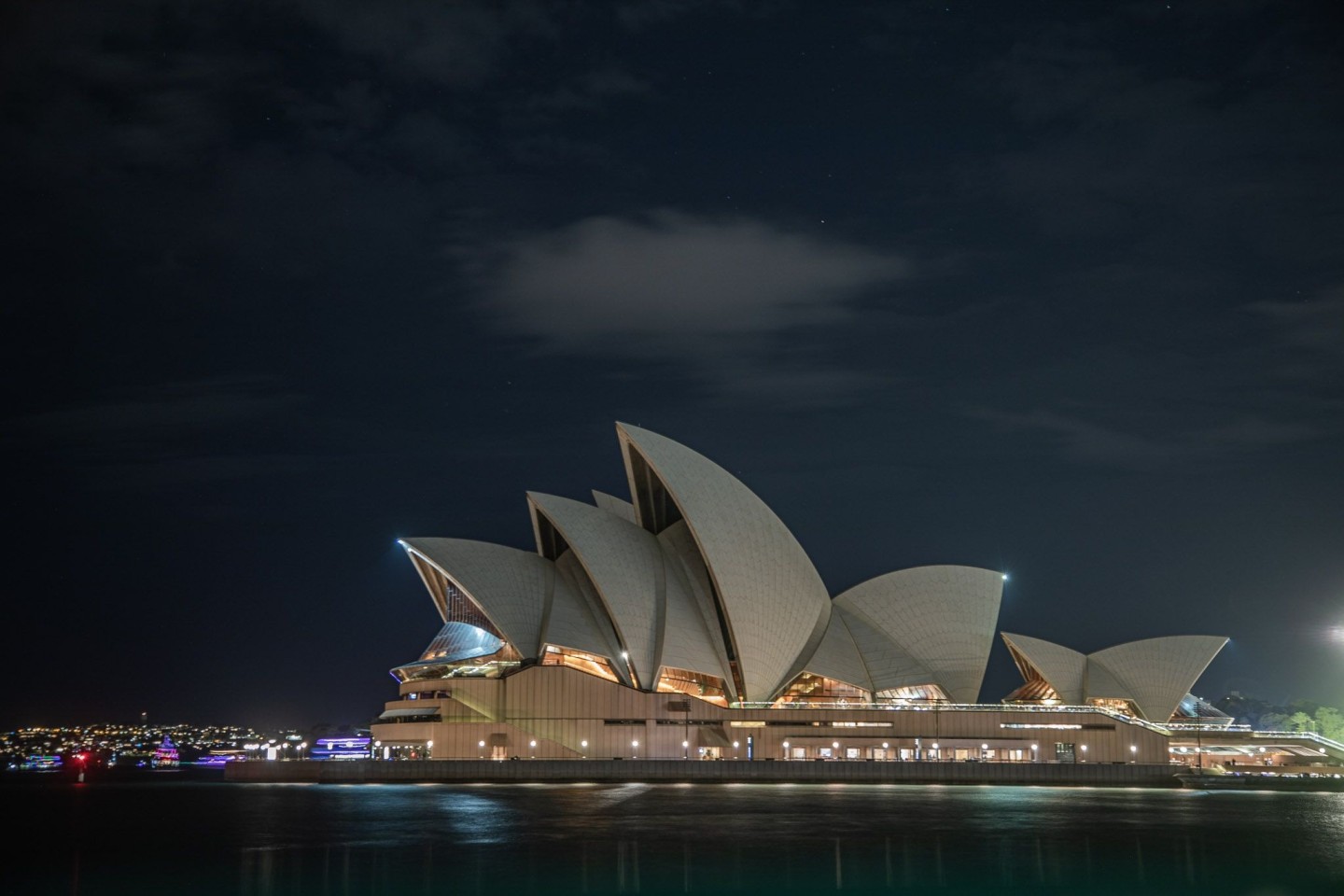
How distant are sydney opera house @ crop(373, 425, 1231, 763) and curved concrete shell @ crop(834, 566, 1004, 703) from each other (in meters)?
0.11

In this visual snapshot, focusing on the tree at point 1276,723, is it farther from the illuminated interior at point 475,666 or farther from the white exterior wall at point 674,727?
the illuminated interior at point 475,666

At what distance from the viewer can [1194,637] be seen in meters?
75.8

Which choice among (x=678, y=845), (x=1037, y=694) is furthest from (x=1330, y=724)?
(x=678, y=845)

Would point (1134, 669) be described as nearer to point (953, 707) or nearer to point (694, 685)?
point (953, 707)

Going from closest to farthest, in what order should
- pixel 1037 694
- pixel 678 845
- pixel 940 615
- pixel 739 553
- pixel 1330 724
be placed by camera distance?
pixel 678 845 < pixel 739 553 < pixel 940 615 < pixel 1037 694 < pixel 1330 724

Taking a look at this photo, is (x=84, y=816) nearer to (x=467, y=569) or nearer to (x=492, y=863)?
(x=467, y=569)

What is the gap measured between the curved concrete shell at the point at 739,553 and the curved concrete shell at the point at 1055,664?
15.8 meters

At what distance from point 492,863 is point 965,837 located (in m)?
13.1

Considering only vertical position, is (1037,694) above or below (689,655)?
below

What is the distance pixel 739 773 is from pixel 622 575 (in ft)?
36.1

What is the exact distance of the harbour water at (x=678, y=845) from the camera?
2505cm

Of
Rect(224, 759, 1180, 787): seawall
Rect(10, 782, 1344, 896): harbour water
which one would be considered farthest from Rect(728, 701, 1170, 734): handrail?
Rect(10, 782, 1344, 896): harbour water

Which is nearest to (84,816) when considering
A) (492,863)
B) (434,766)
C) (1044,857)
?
(434,766)

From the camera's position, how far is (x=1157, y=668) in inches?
2960
